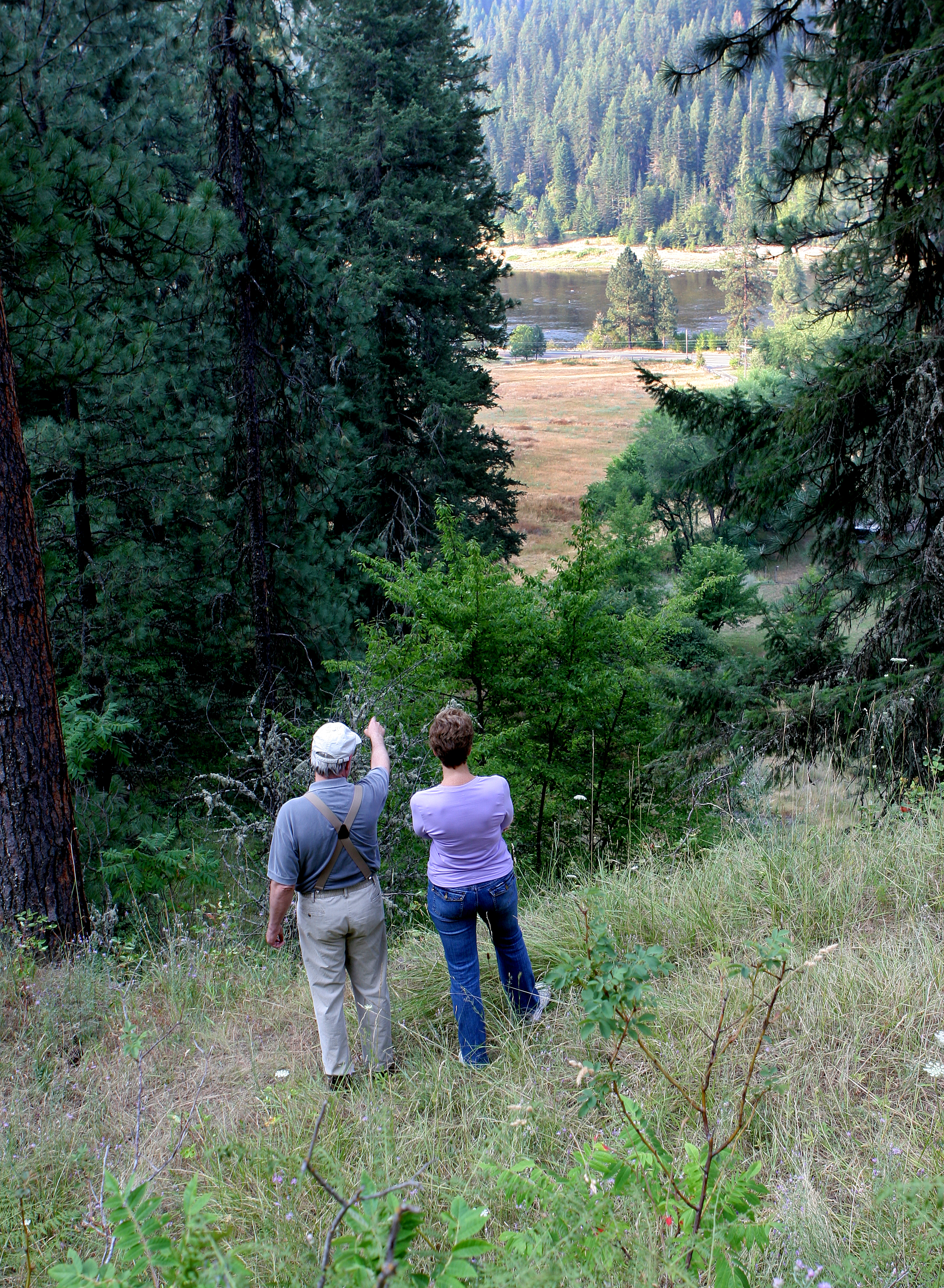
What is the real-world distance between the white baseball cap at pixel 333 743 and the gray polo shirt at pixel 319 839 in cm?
12

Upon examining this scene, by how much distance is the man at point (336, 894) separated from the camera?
3.49m

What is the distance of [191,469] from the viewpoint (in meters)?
11.4

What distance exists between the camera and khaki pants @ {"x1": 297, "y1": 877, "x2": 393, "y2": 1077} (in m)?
3.51

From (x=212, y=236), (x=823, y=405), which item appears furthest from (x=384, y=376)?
(x=823, y=405)

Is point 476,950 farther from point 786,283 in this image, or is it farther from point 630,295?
point 630,295

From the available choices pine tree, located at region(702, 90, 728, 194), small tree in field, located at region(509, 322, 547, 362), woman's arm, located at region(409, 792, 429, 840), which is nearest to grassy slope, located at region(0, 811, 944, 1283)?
woman's arm, located at region(409, 792, 429, 840)

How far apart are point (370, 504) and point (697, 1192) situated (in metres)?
16.6

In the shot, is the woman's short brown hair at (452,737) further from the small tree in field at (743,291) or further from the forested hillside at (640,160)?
the forested hillside at (640,160)

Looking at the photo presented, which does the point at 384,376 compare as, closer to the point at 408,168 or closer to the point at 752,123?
the point at 408,168

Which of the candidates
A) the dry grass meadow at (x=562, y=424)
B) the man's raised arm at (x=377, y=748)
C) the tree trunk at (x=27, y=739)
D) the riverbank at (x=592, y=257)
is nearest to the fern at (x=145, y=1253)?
the man's raised arm at (x=377, y=748)

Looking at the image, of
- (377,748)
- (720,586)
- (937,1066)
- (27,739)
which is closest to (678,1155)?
(937,1066)

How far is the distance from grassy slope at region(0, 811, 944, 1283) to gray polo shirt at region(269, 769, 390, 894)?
0.73 m

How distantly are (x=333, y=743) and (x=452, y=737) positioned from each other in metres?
0.49

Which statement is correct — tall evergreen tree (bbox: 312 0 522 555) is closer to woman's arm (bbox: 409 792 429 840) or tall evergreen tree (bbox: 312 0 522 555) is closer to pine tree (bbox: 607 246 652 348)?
woman's arm (bbox: 409 792 429 840)
